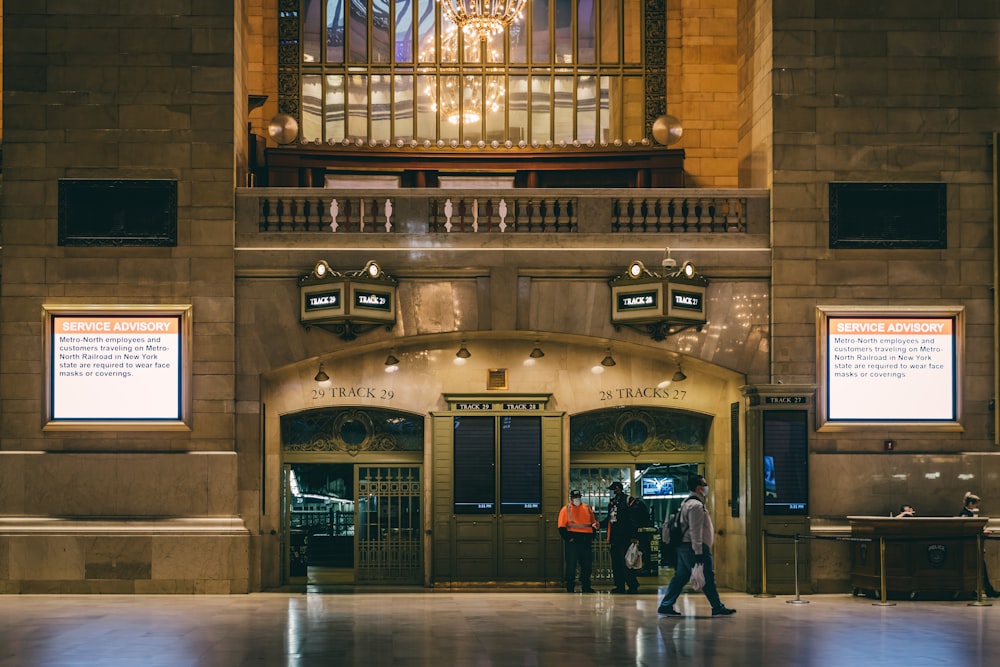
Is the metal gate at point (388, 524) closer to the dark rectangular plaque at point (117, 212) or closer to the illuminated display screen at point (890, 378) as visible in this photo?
the dark rectangular plaque at point (117, 212)

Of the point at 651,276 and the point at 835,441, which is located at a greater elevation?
the point at 651,276

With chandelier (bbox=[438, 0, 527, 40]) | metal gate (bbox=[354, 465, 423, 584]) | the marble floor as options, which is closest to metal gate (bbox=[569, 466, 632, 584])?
the marble floor

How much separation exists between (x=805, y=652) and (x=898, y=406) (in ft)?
23.7

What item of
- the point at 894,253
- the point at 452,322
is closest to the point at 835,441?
the point at 894,253

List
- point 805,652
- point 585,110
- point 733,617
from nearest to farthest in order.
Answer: point 805,652 → point 733,617 → point 585,110

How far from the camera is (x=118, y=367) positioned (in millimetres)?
19531

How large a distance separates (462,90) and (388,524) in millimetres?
7550

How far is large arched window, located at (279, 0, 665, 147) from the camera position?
22.9 m

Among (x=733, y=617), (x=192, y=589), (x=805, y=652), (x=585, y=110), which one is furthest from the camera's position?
(x=585, y=110)

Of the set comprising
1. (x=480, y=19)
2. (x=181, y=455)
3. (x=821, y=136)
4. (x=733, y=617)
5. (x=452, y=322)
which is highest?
(x=480, y=19)

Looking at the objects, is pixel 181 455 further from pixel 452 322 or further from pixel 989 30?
pixel 989 30

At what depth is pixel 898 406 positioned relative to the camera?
19.8 metres

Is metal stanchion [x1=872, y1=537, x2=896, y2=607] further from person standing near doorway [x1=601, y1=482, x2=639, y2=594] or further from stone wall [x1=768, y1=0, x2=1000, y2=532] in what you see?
person standing near doorway [x1=601, y1=482, x2=639, y2=594]

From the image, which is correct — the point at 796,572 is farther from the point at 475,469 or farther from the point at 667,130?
the point at 667,130
